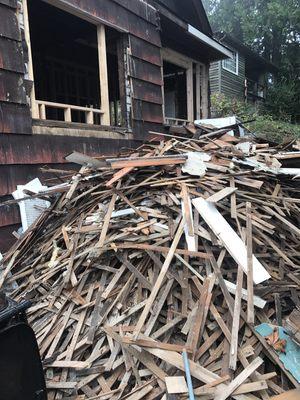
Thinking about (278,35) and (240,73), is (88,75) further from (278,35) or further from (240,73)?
(278,35)

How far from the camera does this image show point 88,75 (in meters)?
10.6

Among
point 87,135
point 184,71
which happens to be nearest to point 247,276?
point 87,135

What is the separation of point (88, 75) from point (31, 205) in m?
6.67

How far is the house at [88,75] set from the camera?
466cm

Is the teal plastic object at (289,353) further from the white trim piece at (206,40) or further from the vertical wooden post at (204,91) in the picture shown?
the vertical wooden post at (204,91)

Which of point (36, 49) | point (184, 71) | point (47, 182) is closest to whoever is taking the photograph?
point (47, 182)

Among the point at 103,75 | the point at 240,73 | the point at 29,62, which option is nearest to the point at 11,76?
the point at 29,62

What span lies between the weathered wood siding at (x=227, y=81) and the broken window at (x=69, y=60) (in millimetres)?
12638

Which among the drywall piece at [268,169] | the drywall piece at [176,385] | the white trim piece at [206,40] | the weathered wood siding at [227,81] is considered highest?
the weathered wood siding at [227,81]

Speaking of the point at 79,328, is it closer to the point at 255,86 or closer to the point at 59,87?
the point at 59,87

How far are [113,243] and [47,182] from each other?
1928 mm

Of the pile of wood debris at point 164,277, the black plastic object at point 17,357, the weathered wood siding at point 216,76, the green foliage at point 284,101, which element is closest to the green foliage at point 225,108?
the weathered wood siding at point 216,76

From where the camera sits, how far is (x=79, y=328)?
3311 mm

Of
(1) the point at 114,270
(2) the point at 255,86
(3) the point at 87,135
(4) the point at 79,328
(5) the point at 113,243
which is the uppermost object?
(2) the point at 255,86
